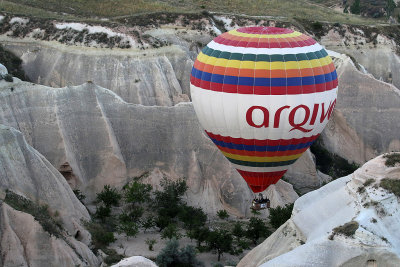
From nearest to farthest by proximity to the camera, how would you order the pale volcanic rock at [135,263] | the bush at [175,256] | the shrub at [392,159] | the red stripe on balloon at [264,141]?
the pale volcanic rock at [135,263], the shrub at [392,159], the red stripe on balloon at [264,141], the bush at [175,256]

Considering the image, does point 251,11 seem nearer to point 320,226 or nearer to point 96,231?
point 96,231

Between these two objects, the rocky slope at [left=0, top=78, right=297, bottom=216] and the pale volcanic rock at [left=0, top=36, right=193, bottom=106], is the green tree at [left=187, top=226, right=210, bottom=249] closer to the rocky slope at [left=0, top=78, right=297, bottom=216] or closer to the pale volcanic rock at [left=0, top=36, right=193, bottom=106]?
the rocky slope at [left=0, top=78, right=297, bottom=216]

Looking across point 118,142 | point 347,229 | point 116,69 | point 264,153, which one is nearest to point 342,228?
point 347,229

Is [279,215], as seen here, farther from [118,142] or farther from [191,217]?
[118,142]

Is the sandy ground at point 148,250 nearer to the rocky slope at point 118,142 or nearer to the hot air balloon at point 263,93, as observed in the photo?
the rocky slope at point 118,142

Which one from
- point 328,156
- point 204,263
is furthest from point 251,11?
point 204,263

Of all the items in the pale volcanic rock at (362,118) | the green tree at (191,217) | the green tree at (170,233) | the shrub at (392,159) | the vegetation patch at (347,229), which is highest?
the shrub at (392,159)

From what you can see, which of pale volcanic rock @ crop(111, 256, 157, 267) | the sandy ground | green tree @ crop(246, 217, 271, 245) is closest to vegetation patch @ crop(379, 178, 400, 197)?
the sandy ground

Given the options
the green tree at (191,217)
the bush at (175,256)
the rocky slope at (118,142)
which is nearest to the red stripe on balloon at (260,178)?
the bush at (175,256)
